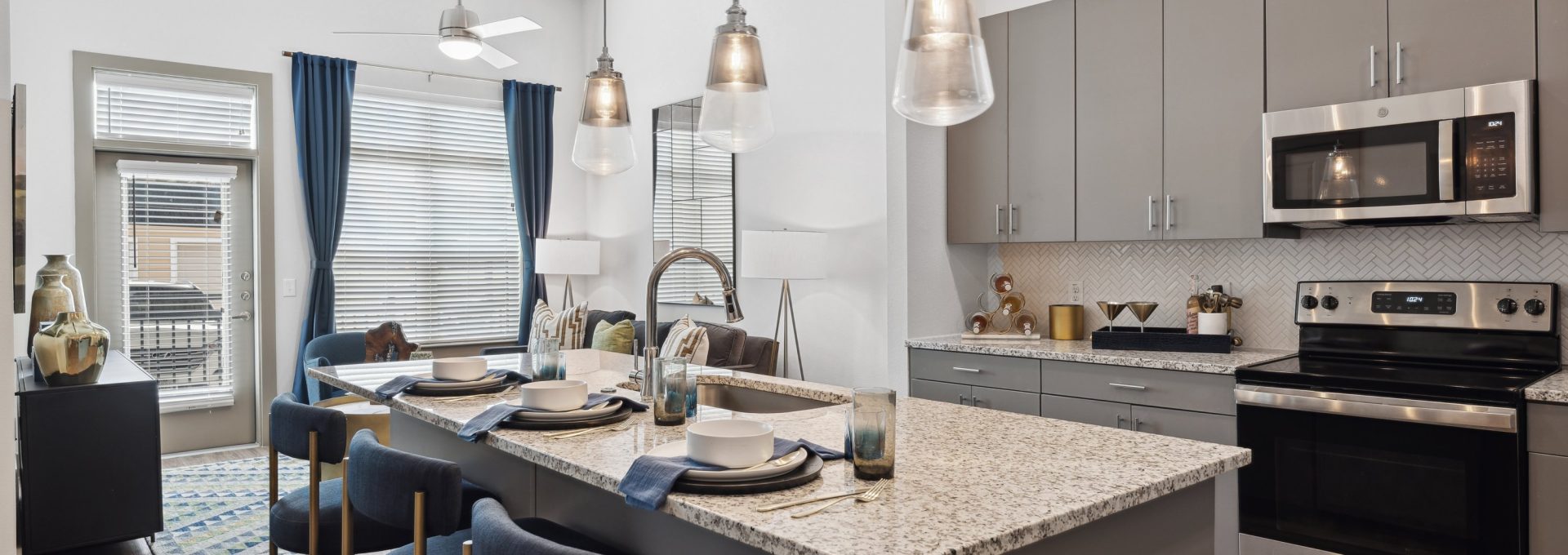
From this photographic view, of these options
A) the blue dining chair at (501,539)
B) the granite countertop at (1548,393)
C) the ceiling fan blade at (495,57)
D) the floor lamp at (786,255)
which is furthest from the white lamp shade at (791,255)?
the blue dining chair at (501,539)

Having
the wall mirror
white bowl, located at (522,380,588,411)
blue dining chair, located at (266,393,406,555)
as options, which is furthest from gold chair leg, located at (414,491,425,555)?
the wall mirror

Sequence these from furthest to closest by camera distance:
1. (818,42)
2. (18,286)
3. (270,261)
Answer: (270,261) < (818,42) < (18,286)

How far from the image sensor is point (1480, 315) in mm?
2957

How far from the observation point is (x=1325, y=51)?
3.16 meters

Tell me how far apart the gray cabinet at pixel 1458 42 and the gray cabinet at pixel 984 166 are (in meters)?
1.53

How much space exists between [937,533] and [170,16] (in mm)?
5711

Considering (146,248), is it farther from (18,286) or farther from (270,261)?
(18,286)

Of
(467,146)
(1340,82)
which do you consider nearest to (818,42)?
(1340,82)

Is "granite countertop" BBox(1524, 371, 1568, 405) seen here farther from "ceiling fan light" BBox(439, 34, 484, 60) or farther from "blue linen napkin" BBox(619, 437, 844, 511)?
"ceiling fan light" BBox(439, 34, 484, 60)

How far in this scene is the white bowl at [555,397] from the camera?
1997mm

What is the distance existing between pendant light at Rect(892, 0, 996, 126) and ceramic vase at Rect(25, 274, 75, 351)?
3.49m

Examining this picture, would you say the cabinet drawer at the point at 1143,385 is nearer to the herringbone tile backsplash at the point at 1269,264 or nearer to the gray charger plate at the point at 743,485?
A: the herringbone tile backsplash at the point at 1269,264

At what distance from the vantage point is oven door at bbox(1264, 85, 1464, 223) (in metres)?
2.86

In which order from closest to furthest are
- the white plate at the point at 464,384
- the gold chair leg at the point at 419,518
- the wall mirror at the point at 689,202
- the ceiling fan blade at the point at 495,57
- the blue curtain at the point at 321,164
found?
the gold chair leg at the point at 419,518 → the white plate at the point at 464,384 → the ceiling fan blade at the point at 495,57 → the wall mirror at the point at 689,202 → the blue curtain at the point at 321,164
